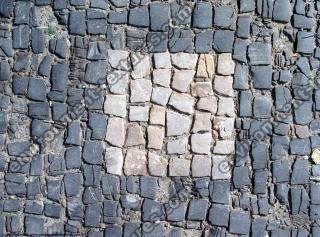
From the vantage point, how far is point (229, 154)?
3.86 metres

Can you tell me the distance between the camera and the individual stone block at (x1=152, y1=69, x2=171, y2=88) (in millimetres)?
3846

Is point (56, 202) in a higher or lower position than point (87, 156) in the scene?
lower

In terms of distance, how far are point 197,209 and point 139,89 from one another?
40.7 inches

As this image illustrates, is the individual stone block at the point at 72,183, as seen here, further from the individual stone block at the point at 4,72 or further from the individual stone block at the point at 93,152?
the individual stone block at the point at 4,72

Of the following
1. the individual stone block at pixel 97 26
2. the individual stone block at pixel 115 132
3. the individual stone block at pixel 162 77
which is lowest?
the individual stone block at pixel 115 132

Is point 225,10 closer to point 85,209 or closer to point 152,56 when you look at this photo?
point 152,56

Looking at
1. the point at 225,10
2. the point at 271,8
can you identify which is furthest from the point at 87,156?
the point at 271,8

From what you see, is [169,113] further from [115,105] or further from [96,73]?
[96,73]

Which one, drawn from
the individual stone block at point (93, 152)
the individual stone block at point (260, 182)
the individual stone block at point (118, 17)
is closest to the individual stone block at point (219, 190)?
the individual stone block at point (260, 182)

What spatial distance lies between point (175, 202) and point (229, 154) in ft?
1.84

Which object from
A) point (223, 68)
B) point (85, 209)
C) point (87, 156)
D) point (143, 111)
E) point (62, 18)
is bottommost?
point (85, 209)

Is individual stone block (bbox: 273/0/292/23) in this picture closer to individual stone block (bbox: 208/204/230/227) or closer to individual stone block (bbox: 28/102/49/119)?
individual stone block (bbox: 208/204/230/227)

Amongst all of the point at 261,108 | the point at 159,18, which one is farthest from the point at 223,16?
the point at 261,108

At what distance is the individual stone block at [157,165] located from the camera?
385cm
